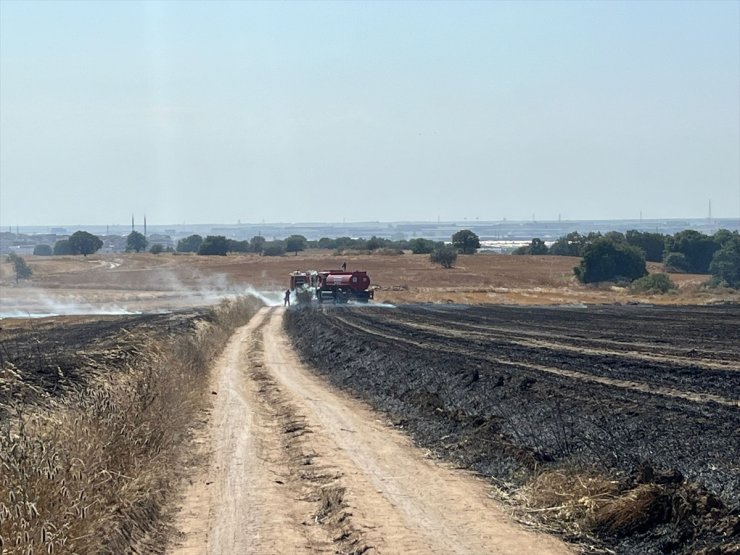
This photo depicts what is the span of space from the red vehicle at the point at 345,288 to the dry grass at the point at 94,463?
57413 millimetres

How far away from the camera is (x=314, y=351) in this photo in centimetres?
3947

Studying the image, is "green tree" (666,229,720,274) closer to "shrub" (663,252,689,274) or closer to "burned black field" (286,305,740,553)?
"shrub" (663,252,689,274)

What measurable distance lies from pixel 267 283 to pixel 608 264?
119 feet

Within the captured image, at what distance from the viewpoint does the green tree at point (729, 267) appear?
9394 centimetres

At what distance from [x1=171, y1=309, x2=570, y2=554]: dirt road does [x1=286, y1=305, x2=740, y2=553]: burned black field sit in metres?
0.82

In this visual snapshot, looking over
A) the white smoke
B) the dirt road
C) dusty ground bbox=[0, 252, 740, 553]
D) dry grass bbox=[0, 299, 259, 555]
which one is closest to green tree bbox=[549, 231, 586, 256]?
the white smoke

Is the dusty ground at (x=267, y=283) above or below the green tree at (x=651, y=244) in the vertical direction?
below

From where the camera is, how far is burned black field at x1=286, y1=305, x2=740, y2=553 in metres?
11.8

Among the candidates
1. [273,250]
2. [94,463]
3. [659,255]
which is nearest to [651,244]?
[659,255]

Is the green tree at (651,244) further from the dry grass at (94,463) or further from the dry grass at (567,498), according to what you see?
the dry grass at (567,498)

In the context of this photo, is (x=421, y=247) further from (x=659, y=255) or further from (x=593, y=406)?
(x=593, y=406)

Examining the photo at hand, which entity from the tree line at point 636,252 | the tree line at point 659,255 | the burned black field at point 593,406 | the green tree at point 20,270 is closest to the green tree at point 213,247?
the tree line at point 636,252

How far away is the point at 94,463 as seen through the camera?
1111 centimetres

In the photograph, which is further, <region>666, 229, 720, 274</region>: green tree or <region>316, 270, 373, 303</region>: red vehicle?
<region>666, 229, 720, 274</region>: green tree
